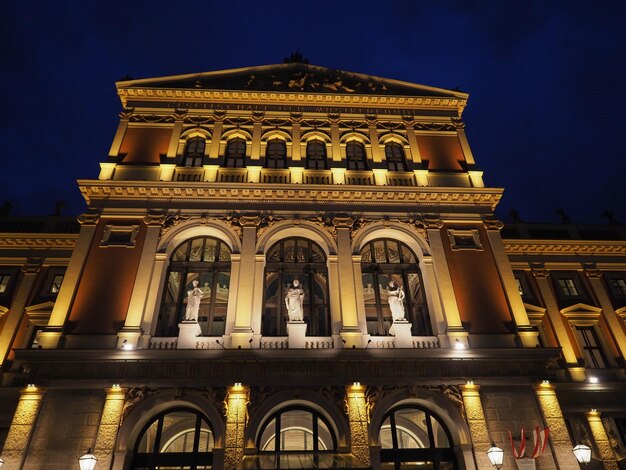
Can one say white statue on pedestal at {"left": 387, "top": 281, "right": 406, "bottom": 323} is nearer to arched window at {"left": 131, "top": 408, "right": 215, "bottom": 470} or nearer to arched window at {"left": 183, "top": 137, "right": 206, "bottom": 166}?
arched window at {"left": 131, "top": 408, "right": 215, "bottom": 470}

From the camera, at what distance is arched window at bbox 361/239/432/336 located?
1950 centimetres

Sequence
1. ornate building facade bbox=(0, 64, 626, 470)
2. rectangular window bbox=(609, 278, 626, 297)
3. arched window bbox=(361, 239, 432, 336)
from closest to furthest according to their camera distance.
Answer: ornate building facade bbox=(0, 64, 626, 470), arched window bbox=(361, 239, 432, 336), rectangular window bbox=(609, 278, 626, 297)

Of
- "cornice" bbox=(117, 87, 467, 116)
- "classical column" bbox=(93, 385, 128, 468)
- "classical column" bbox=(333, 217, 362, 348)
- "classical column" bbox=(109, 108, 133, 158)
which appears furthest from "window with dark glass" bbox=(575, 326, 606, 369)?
"classical column" bbox=(109, 108, 133, 158)

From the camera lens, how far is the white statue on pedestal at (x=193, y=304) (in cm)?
1816

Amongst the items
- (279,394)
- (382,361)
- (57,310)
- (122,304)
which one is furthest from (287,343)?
(57,310)

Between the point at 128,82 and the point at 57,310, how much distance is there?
518 inches

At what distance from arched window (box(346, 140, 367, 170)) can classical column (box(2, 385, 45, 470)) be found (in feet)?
52.0

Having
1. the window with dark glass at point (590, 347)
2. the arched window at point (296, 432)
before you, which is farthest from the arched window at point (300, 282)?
the window with dark glass at point (590, 347)

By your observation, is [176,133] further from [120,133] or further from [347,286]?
[347,286]

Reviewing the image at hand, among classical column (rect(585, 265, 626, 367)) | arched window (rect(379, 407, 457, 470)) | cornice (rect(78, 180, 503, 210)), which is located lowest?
arched window (rect(379, 407, 457, 470))

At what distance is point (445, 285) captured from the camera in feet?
64.6

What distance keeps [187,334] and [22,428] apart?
576 centimetres

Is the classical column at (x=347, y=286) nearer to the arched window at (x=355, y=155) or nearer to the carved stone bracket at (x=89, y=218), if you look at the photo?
the arched window at (x=355, y=155)

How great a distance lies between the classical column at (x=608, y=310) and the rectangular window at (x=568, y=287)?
0.88 metres
